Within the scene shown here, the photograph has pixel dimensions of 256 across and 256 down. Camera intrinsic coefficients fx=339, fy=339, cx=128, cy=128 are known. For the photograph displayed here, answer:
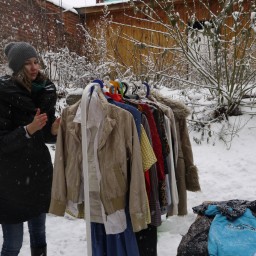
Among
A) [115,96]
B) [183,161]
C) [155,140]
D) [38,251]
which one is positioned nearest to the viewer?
[115,96]

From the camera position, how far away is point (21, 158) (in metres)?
2.30

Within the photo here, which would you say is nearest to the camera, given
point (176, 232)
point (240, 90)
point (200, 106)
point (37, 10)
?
point (176, 232)

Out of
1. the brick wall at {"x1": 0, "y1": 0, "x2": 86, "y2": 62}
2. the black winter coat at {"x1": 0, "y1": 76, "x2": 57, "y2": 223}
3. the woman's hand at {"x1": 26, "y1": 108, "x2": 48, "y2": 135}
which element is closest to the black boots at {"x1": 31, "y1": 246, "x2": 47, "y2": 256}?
the black winter coat at {"x1": 0, "y1": 76, "x2": 57, "y2": 223}

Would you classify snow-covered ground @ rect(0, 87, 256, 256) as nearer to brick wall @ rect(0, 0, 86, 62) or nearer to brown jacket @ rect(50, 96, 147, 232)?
brown jacket @ rect(50, 96, 147, 232)

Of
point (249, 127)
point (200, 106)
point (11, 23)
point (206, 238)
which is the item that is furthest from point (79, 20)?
point (206, 238)

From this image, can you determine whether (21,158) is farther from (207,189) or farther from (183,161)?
(207,189)

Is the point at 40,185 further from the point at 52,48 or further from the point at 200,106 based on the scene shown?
the point at 52,48

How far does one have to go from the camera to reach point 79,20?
12430 mm

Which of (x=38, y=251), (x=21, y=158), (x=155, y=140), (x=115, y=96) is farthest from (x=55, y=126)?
(x=38, y=251)

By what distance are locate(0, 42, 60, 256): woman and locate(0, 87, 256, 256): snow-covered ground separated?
1097 mm

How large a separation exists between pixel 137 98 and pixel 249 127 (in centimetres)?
450

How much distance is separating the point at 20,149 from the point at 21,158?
0.21 ft

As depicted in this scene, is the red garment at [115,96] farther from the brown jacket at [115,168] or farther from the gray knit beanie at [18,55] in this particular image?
the gray knit beanie at [18,55]

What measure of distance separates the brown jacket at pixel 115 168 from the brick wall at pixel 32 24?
6.08 m
